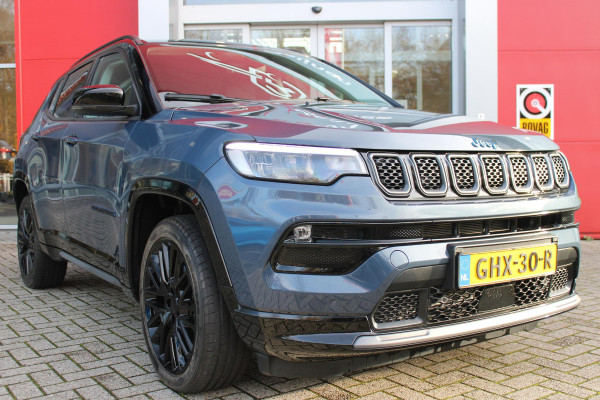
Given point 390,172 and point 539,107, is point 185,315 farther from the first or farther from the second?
point 539,107

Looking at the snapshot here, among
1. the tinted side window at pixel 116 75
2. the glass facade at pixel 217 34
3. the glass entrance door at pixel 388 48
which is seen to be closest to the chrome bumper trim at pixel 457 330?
the tinted side window at pixel 116 75

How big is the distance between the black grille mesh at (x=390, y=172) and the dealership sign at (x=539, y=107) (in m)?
6.56

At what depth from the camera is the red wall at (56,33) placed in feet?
29.2

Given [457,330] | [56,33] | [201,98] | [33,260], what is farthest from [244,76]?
[56,33]

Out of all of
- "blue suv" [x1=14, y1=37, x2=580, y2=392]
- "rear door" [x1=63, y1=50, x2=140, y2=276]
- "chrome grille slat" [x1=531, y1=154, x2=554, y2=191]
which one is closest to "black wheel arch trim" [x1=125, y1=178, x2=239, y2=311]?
"blue suv" [x1=14, y1=37, x2=580, y2=392]

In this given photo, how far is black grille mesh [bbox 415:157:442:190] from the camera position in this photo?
7.95 ft

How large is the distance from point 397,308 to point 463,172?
0.61m

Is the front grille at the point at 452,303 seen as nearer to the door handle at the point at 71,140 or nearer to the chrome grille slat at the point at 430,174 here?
the chrome grille slat at the point at 430,174

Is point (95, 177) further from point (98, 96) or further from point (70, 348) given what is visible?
point (70, 348)

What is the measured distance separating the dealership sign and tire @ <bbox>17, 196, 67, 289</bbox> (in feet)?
19.9

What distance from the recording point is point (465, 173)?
2541 mm

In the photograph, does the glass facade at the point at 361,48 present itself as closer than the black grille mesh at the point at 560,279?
No

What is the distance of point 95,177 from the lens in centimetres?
355

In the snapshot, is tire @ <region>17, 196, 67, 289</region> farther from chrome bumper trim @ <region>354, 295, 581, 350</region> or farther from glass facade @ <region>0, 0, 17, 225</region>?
glass facade @ <region>0, 0, 17, 225</region>
